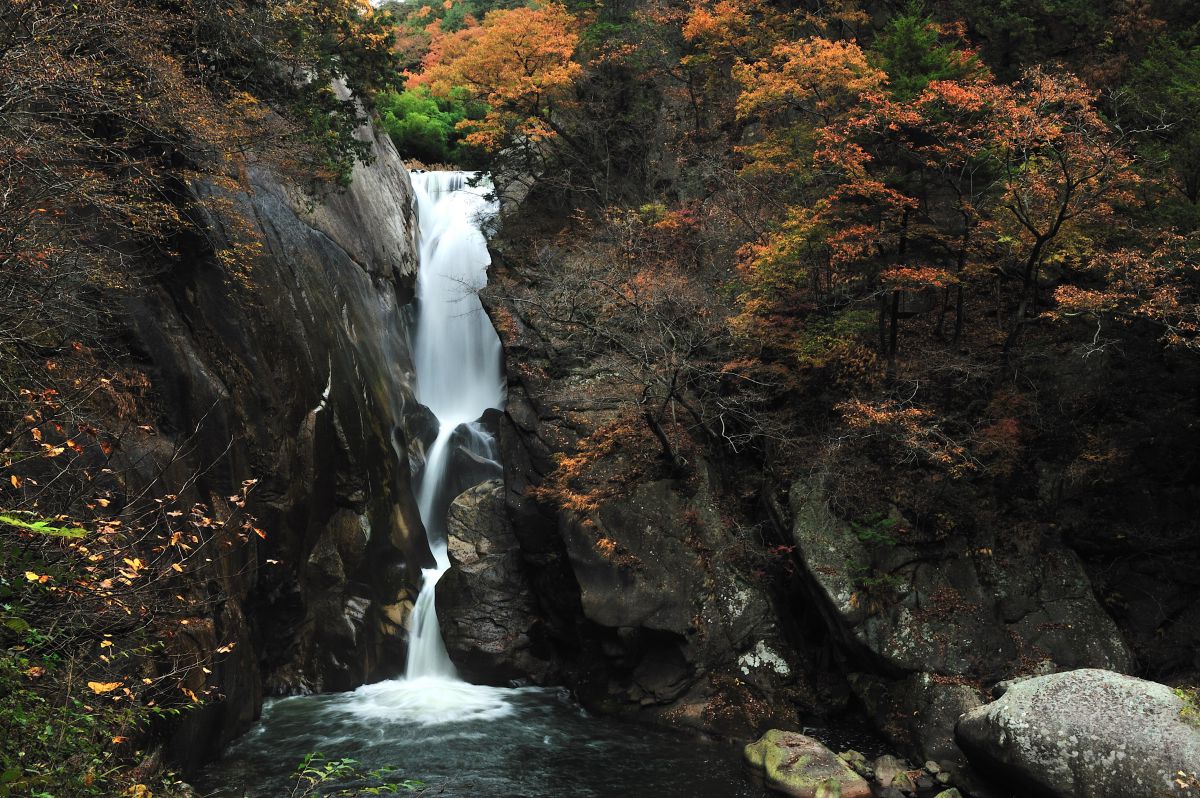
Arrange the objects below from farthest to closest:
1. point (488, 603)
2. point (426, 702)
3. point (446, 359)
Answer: point (446, 359) < point (488, 603) < point (426, 702)

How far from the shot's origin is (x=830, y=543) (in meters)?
13.0

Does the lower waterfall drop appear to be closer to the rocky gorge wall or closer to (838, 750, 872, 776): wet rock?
the rocky gorge wall

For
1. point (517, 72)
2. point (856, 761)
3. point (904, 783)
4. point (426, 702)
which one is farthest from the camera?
point (517, 72)

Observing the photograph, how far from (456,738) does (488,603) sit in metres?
3.38

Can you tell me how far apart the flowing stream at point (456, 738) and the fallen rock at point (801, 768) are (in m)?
0.39

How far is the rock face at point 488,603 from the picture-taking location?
14.9 meters

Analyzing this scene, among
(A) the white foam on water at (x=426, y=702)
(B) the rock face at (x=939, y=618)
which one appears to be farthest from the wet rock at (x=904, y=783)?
(A) the white foam on water at (x=426, y=702)

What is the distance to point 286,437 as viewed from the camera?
13.3 m

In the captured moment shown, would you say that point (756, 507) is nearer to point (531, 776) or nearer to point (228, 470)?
point (531, 776)

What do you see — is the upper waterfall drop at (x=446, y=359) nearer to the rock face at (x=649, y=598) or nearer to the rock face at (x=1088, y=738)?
the rock face at (x=649, y=598)

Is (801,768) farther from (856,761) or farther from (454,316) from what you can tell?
(454,316)

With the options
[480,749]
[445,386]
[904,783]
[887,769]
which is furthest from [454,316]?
[904,783]

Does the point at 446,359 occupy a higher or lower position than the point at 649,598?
higher

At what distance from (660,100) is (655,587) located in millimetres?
14203
